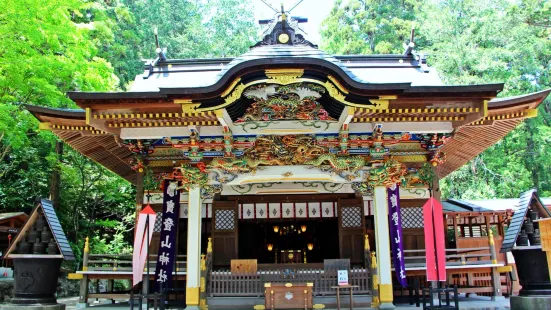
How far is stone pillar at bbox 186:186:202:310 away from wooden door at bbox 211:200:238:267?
2.37 meters

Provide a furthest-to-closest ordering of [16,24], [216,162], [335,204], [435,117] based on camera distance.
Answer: [335,204]
[16,24]
[216,162]
[435,117]

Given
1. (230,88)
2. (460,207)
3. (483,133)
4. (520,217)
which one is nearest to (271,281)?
(230,88)

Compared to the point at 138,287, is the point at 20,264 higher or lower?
higher

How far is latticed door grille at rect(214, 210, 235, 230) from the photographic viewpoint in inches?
484

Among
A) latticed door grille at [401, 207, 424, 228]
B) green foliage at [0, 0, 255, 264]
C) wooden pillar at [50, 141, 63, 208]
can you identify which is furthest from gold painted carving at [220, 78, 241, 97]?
wooden pillar at [50, 141, 63, 208]

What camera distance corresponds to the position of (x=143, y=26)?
30.1 metres

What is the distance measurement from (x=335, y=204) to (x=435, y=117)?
428 centimetres

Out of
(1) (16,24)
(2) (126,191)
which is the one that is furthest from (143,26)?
(1) (16,24)

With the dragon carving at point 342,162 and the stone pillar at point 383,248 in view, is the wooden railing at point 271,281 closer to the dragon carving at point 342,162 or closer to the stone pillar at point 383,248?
the stone pillar at point 383,248

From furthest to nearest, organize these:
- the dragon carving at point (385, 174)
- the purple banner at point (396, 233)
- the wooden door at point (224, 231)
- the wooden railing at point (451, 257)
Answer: the wooden door at point (224, 231) < the wooden railing at point (451, 257) < the purple banner at point (396, 233) < the dragon carving at point (385, 174)

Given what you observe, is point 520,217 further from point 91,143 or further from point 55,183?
point 55,183

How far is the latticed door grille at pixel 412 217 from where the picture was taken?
11984 millimetres

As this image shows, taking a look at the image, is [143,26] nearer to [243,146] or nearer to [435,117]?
[243,146]

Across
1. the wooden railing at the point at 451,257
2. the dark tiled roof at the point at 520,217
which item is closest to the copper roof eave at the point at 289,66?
the dark tiled roof at the point at 520,217
